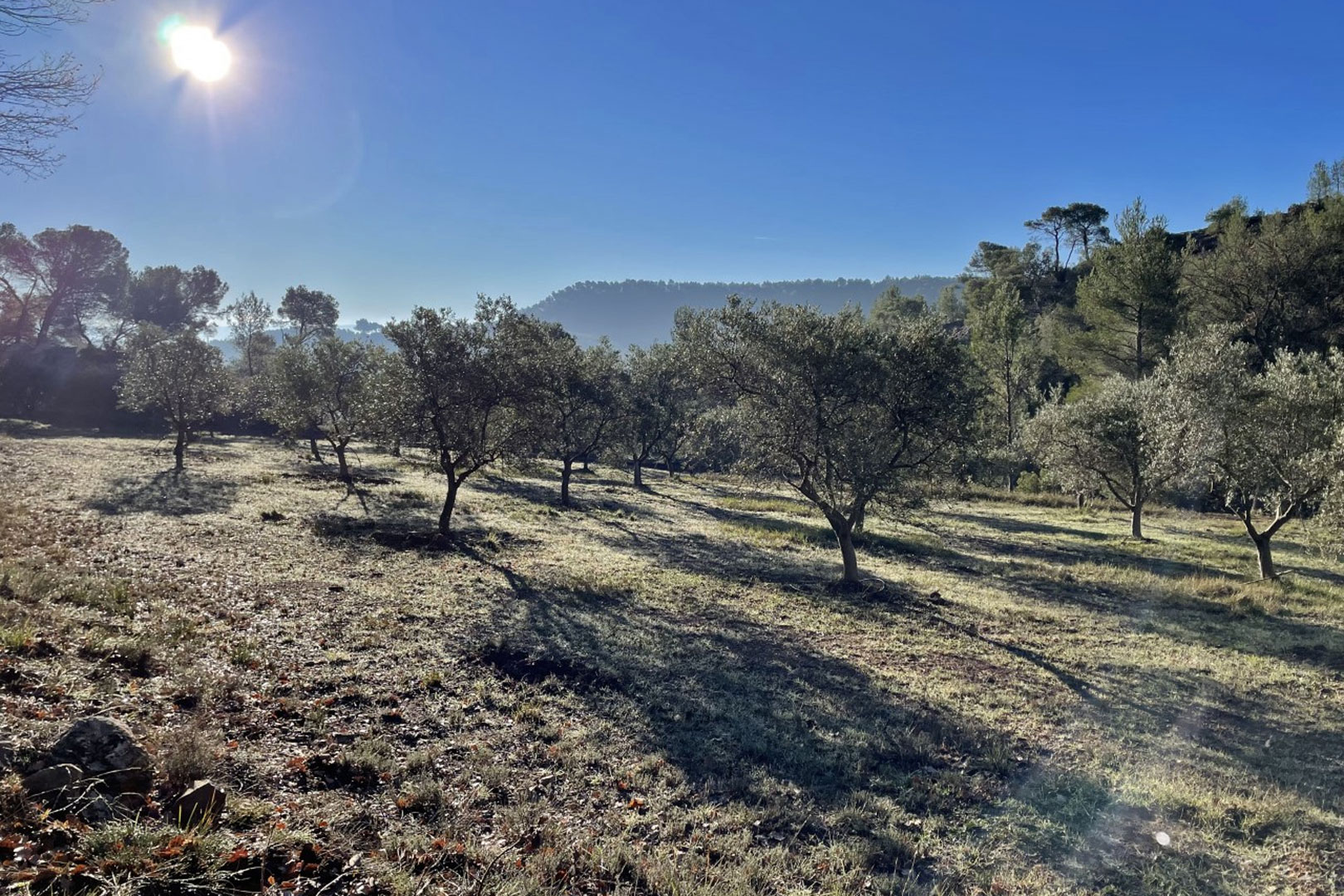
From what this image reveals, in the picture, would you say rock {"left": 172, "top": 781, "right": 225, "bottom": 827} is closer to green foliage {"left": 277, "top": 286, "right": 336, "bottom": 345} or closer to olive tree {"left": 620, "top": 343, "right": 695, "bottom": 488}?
olive tree {"left": 620, "top": 343, "right": 695, "bottom": 488}

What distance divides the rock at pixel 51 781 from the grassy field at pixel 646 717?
158 mm

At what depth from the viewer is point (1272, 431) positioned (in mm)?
23781

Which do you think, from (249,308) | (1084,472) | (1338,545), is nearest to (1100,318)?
(1084,472)

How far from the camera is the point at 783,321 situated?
69.2 feet

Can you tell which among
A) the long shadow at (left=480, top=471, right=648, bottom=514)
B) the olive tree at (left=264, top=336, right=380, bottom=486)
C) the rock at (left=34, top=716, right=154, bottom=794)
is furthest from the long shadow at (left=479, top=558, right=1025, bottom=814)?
the olive tree at (left=264, top=336, right=380, bottom=486)

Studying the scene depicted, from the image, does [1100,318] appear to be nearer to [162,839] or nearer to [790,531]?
[790,531]

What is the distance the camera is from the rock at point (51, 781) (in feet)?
17.1

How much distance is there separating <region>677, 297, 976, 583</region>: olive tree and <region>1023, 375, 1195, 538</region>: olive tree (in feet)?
65.0

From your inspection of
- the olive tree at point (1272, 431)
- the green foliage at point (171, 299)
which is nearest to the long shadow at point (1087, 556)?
the olive tree at point (1272, 431)

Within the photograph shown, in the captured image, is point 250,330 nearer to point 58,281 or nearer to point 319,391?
point 58,281

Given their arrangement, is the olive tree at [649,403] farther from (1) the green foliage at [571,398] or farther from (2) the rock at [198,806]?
(2) the rock at [198,806]

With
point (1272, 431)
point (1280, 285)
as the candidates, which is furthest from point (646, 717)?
point (1280, 285)

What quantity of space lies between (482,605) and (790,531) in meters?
21.5

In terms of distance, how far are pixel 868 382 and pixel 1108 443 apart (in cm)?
2929
